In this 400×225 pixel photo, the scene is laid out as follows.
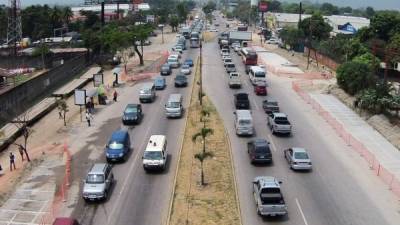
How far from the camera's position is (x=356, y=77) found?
66.3 metres

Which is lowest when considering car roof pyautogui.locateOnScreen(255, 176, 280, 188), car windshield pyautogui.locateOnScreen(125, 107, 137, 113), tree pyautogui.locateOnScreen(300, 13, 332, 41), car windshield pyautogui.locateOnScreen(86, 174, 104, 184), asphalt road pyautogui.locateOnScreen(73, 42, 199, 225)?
asphalt road pyautogui.locateOnScreen(73, 42, 199, 225)

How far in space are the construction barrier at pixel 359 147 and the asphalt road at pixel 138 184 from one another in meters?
15.3

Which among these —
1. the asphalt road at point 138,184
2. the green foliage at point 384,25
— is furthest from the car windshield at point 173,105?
the green foliage at point 384,25

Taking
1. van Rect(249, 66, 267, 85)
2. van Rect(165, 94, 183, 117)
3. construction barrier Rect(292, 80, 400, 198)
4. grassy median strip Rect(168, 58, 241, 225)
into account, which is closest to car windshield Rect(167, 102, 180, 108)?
van Rect(165, 94, 183, 117)

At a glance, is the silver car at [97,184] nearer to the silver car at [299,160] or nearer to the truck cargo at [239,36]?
the silver car at [299,160]

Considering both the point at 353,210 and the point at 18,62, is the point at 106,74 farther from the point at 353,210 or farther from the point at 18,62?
the point at 353,210

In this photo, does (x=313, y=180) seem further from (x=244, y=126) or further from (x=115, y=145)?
(x=115, y=145)

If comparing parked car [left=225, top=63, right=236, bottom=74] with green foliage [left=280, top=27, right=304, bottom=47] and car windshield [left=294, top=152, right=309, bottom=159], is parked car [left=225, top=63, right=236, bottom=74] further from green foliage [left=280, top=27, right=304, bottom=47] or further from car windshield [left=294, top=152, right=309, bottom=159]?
green foliage [left=280, top=27, right=304, bottom=47]

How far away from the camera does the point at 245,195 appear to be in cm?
3531

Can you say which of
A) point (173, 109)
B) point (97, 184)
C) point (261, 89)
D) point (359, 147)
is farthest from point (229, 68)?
point (97, 184)

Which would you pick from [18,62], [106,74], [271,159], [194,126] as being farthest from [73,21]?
[271,159]

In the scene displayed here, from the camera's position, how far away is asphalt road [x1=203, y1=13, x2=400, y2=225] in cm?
3216

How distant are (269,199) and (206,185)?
651 centimetres

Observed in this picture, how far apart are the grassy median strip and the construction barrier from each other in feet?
36.6
